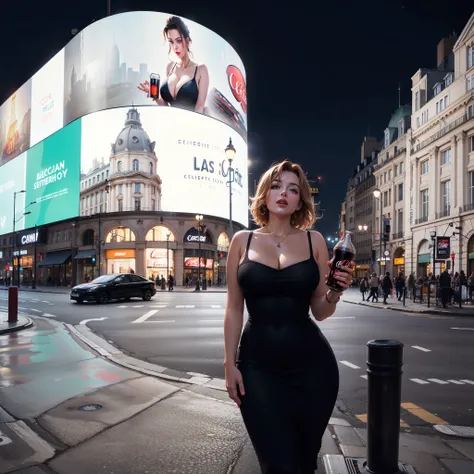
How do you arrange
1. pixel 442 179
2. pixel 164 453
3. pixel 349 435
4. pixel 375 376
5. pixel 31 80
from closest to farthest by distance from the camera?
Answer: pixel 375 376 < pixel 164 453 < pixel 349 435 < pixel 442 179 < pixel 31 80

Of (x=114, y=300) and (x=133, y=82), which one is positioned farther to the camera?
(x=133, y=82)

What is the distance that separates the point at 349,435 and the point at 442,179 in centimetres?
4437

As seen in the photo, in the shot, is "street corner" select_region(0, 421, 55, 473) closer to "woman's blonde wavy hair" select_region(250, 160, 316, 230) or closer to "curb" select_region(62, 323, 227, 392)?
"curb" select_region(62, 323, 227, 392)

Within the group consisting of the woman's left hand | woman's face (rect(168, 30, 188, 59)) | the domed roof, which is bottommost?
the woman's left hand

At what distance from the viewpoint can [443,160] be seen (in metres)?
44.8

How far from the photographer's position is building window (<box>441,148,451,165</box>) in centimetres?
4344

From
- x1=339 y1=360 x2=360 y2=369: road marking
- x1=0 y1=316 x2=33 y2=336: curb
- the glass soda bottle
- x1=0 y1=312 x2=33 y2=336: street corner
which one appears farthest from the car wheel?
the glass soda bottle

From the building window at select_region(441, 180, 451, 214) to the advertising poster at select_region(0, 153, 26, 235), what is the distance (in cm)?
5434

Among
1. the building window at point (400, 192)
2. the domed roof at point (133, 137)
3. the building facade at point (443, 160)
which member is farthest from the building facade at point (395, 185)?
the domed roof at point (133, 137)

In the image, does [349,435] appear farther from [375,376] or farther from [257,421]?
[257,421]

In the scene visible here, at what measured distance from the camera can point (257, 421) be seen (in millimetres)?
2527

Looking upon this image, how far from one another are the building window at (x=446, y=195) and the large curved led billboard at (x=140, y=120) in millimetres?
26849

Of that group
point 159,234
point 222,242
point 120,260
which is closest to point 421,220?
point 222,242

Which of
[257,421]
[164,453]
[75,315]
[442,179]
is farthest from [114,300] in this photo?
[442,179]
